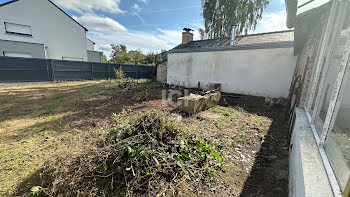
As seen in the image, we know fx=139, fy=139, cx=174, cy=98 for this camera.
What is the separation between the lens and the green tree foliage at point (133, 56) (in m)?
21.3

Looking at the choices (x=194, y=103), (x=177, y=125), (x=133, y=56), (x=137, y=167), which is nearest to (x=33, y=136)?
(x=137, y=167)

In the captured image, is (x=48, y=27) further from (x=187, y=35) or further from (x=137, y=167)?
(x=137, y=167)

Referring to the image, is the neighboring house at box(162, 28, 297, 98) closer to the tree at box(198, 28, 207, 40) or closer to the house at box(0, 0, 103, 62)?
the tree at box(198, 28, 207, 40)

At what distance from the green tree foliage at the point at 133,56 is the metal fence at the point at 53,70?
325 centimetres

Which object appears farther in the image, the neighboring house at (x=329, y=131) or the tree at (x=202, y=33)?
the tree at (x=202, y=33)

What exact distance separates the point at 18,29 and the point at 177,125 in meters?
18.4

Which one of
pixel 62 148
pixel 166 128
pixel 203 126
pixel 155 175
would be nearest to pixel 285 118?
pixel 203 126

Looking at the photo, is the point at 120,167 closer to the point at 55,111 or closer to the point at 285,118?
the point at 55,111

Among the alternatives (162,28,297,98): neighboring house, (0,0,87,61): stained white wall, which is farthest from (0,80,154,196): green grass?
(0,0,87,61): stained white wall

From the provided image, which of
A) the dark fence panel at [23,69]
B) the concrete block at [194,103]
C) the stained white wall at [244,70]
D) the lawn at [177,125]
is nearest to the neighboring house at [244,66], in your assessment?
the stained white wall at [244,70]

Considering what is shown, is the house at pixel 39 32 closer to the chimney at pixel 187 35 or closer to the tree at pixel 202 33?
the chimney at pixel 187 35

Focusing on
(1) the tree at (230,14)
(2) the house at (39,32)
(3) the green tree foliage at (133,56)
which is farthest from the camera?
(3) the green tree foliage at (133,56)

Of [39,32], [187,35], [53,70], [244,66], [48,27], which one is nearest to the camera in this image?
[244,66]

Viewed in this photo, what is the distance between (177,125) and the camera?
258 centimetres
